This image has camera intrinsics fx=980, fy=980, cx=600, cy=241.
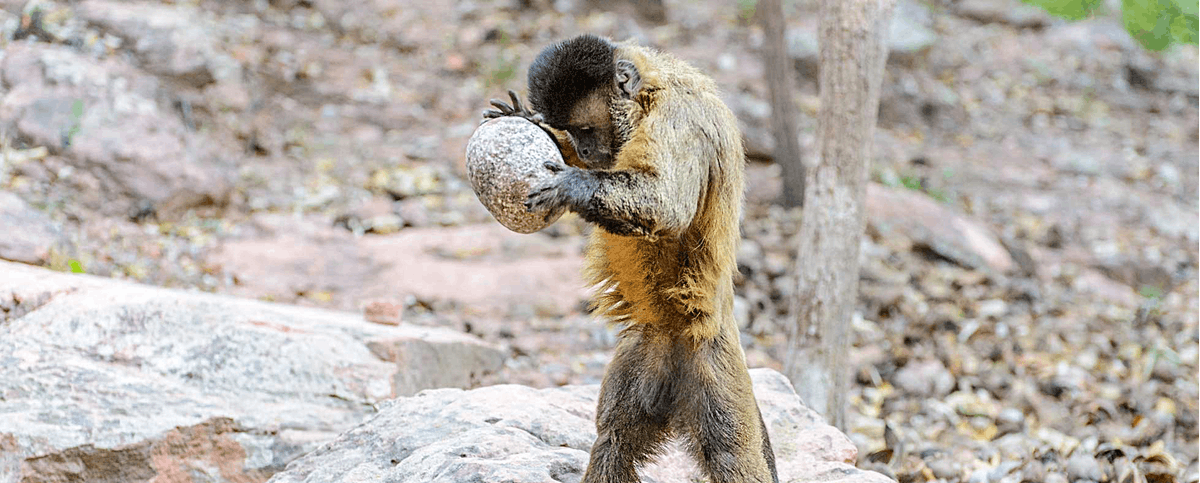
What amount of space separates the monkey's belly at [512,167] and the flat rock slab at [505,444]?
982 mm

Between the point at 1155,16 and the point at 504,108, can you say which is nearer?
the point at 504,108

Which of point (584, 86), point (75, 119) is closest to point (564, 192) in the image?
point (584, 86)

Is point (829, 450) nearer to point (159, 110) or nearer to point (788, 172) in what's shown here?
point (788, 172)

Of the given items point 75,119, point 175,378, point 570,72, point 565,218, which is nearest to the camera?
point 570,72

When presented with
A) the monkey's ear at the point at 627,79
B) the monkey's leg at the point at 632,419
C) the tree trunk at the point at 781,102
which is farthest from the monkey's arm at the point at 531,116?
the tree trunk at the point at 781,102

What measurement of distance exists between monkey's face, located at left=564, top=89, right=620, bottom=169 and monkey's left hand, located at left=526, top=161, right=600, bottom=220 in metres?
0.39

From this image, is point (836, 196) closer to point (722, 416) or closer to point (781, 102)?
point (722, 416)

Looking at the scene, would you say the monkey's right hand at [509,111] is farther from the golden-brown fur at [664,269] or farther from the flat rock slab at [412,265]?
the flat rock slab at [412,265]

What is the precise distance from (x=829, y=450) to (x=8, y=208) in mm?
5691

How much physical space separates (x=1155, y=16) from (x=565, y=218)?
19.5ft

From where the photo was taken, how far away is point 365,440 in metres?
4.12

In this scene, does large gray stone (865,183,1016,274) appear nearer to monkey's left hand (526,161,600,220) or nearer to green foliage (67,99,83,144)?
monkey's left hand (526,161,600,220)

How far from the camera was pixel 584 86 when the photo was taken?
3.34 metres

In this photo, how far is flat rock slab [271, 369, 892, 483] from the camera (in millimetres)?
3686
